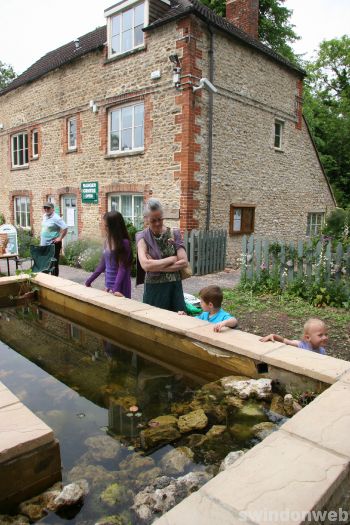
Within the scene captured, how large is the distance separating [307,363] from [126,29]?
39.8 feet

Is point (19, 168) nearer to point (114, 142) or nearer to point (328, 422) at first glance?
point (114, 142)

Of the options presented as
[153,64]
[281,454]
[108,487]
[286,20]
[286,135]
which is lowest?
[108,487]

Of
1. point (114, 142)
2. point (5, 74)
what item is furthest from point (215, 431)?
point (5, 74)

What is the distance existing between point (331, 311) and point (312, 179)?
1124cm

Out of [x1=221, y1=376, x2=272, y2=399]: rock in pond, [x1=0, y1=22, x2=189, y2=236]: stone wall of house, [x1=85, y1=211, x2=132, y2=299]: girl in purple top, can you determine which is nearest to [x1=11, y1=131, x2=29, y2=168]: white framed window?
[x1=0, y1=22, x2=189, y2=236]: stone wall of house

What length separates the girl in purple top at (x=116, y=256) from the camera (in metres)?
4.21

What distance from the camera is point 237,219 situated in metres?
12.5

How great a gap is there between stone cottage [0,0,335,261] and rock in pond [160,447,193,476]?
8385 millimetres

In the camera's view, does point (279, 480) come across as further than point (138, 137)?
No

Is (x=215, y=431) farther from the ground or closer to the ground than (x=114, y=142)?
closer to the ground

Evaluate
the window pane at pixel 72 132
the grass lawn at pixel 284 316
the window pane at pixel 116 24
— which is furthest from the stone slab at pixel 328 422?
the window pane at pixel 72 132

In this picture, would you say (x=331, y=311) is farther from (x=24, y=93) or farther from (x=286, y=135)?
(x=24, y=93)

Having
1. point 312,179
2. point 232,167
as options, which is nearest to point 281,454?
point 232,167

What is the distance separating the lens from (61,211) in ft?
48.8
